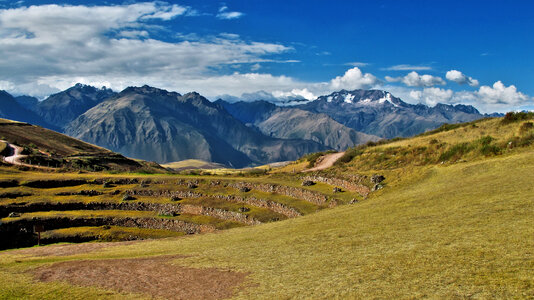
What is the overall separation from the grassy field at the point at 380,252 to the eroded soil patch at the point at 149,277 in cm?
22

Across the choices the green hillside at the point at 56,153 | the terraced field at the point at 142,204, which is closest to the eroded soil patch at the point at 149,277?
the terraced field at the point at 142,204

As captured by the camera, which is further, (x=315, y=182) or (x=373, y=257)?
(x=315, y=182)

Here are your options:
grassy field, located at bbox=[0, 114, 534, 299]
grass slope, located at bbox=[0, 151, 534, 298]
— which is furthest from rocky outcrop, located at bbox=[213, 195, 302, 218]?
grassy field, located at bbox=[0, 114, 534, 299]

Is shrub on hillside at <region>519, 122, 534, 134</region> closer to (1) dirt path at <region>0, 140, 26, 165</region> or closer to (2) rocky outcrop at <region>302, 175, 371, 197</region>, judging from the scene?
(2) rocky outcrop at <region>302, 175, 371, 197</region>

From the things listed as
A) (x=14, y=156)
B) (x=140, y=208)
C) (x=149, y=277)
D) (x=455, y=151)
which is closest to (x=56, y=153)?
(x=14, y=156)

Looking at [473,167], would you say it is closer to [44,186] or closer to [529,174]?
[529,174]

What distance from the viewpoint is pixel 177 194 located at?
76.1 m

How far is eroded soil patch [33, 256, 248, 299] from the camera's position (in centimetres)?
1993

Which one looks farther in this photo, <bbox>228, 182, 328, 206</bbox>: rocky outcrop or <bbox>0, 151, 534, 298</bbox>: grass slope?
<bbox>228, 182, 328, 206</bbox>: rocky outcrop

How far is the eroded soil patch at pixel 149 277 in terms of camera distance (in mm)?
19934

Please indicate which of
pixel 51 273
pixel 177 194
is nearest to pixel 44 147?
pixel 177 194

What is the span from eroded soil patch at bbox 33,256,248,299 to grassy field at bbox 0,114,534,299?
0.22 meters

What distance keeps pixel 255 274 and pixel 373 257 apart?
6.53m

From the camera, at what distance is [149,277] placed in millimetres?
23062
